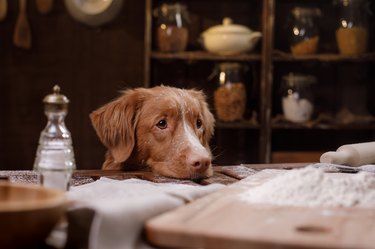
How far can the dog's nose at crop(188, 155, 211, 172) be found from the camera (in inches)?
86.2

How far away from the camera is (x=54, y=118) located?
1431 millimetres

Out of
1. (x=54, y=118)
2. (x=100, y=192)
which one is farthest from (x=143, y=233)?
(x=54, y=118)

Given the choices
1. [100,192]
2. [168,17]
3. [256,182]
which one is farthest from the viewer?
[168,17]

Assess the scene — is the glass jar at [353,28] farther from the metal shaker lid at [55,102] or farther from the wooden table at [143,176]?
the metal shaker lid at [55,102]

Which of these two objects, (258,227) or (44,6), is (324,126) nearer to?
(44,6)

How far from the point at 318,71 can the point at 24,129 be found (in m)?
2.34

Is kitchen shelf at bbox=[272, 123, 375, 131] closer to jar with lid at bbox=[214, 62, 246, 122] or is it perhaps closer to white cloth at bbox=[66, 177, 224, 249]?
jar with lid at bbox=[214, 62, 246, 122]

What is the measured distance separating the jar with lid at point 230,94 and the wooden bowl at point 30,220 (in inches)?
135

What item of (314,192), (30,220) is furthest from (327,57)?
(30,220)

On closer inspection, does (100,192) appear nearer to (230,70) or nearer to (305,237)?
(305,237)

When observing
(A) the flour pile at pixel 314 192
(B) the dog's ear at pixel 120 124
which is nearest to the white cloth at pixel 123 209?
(A) the flour pile at pixel 314 192

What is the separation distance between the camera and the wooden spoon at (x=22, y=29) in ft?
16.5

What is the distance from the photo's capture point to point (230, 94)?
448cm

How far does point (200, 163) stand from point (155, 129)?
30 cm
